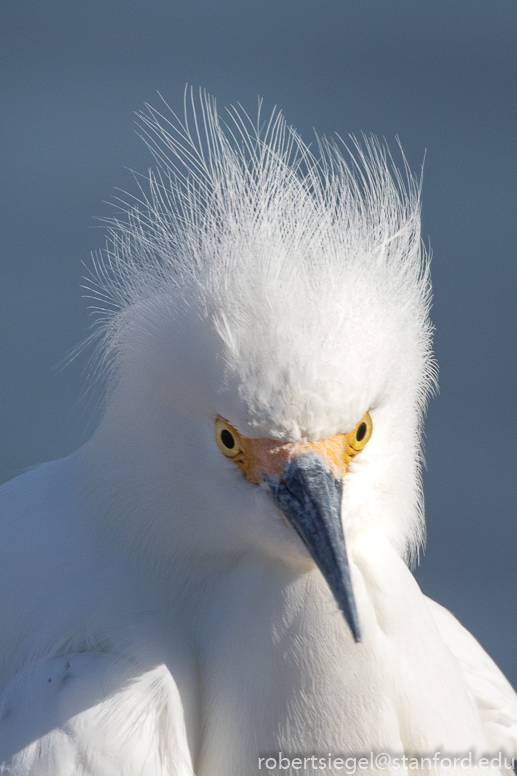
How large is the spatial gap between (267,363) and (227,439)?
10 cm

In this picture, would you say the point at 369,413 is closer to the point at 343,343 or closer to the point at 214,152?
the point at 343,343

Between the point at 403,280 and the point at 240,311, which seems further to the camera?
the point at 403,280

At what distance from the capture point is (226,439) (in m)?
0.90

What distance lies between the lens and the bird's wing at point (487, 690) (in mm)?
1305

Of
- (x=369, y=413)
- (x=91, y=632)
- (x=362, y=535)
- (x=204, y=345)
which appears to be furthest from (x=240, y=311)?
(x=91, y=632)

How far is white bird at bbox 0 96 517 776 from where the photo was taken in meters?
0.87

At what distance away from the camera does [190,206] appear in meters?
1.03

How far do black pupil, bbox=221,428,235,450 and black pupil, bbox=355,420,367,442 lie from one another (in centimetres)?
12

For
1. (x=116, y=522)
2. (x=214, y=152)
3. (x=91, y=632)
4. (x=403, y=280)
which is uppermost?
(x=214, y=152)

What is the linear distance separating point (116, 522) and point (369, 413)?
1.12 ft

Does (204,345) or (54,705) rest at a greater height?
(204,345)

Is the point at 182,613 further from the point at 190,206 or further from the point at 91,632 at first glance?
the point at 190,206

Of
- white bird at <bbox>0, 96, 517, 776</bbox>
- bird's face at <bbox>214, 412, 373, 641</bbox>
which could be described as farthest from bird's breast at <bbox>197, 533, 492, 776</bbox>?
bird's face at <bbox>214, 412, 373, 641</bbox>

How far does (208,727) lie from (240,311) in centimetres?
50
